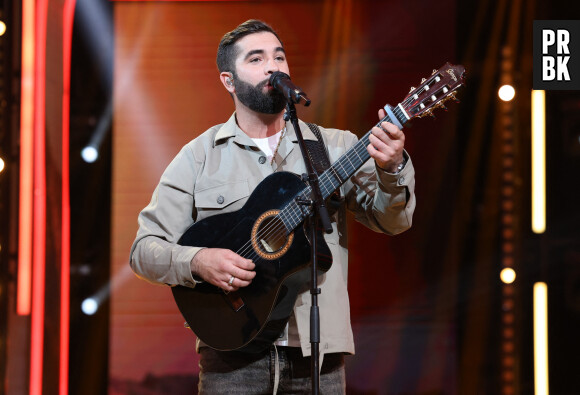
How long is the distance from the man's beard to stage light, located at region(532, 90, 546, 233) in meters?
1.77

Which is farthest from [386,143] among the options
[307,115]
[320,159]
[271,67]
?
[307,115]

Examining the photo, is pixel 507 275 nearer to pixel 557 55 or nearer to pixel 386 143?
pixel 557 55

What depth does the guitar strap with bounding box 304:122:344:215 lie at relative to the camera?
8.68 feet

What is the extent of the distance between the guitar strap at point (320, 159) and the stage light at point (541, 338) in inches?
71.7

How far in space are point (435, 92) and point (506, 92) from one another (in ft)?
5.96

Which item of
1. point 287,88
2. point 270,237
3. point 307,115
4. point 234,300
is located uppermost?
point 307,115

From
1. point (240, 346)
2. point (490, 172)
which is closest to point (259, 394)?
point (240, 346)

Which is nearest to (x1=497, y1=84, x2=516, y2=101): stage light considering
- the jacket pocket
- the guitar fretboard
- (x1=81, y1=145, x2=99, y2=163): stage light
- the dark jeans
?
the guitar fretboard

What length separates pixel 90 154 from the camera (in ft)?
14.3

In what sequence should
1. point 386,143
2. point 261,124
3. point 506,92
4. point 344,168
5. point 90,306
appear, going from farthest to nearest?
point 90,306
point 506,92
point 261,124
point 344,168
point 386,143

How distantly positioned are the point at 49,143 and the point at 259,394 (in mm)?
2096

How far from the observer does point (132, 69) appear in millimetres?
4465

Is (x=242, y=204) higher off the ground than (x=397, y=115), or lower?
lower

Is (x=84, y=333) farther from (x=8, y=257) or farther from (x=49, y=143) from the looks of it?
(x=49, y=143)
